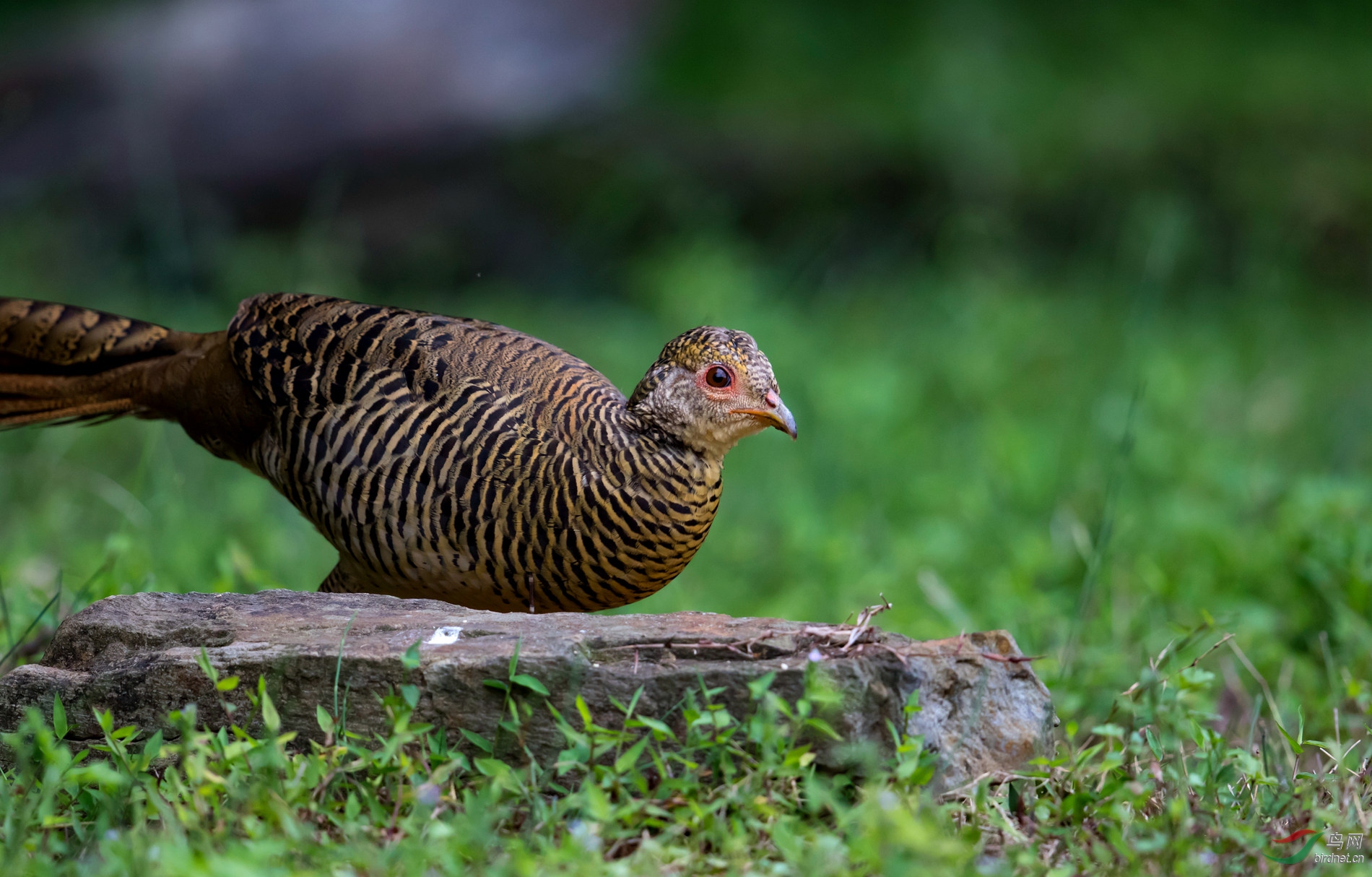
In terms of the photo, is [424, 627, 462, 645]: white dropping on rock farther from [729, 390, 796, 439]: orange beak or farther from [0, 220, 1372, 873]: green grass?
[729, 390, 796, 439]: orange beak

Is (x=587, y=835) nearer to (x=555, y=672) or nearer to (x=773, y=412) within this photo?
(x=555, y=672)

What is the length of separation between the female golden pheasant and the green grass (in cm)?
60

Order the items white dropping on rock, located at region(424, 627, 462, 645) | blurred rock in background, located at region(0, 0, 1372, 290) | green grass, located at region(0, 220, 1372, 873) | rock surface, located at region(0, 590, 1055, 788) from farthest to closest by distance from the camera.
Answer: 1. blurred rock in background, located at region(0, 0, 1372, 290)
2. white dropping on rock, located at region(424, 627, 462, 645)
3. rock surface, located at region(0, 590, 1055, 788)
4. green grass, located at region(0, 220, 1372, 873)

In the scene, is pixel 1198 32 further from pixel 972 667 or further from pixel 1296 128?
pixel 972 667

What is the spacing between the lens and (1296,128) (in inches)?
332

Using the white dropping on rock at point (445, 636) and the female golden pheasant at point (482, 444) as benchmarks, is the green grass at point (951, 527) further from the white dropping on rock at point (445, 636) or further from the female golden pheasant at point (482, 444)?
the female golden pheasant at point (482, 444)

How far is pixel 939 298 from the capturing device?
757 cm

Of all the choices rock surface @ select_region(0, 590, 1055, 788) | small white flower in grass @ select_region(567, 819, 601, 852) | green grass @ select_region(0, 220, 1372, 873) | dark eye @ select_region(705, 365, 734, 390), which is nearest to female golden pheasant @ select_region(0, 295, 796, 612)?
dark eye @ select_region(705, 365, 734, 390)

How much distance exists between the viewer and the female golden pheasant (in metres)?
2.74

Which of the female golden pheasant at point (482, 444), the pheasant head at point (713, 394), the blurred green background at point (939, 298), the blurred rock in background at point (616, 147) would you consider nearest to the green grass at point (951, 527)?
the blurred green background at point (939, 298)

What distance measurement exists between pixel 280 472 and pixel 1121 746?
6.99 ft

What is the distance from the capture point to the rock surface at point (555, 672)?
2.25m

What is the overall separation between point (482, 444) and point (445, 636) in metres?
0.56

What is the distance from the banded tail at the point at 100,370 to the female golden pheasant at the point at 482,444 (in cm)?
9
